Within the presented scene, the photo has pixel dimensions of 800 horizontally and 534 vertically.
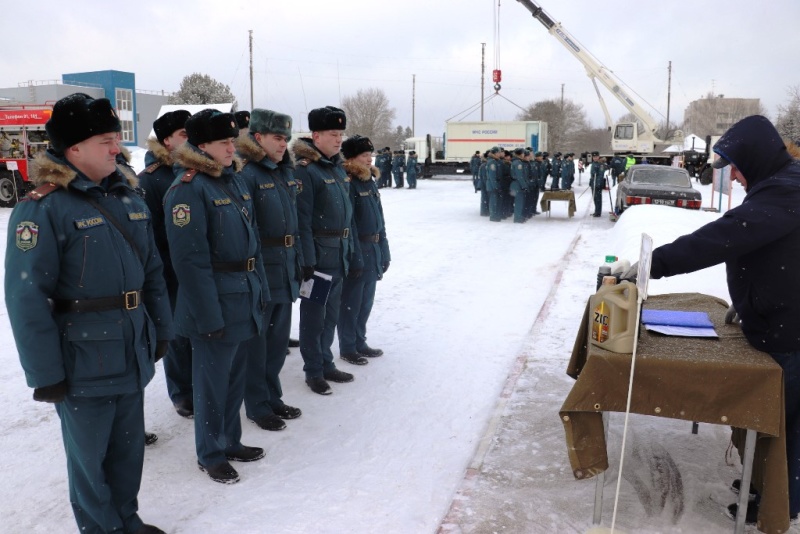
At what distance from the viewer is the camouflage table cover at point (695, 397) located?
2787 millimetres

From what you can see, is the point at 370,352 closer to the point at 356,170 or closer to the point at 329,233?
the point at 329,233

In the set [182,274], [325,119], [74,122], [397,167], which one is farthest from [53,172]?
[397,167]

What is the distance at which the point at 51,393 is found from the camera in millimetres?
2570

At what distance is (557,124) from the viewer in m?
74.4

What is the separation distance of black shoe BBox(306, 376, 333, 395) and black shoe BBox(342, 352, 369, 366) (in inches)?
25.2

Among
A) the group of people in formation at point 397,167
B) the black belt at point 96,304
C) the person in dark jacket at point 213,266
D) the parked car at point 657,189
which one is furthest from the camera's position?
the group of people in formation at point 397,167

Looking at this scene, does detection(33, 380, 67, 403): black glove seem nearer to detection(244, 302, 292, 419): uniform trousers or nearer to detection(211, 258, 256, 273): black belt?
detection(211, 258, 256, 273): black belt

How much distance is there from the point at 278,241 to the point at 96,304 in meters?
1.67

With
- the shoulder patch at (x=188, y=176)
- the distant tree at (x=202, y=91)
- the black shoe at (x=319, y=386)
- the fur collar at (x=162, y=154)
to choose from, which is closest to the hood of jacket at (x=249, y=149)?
the fur collar at (x=162, y=154)

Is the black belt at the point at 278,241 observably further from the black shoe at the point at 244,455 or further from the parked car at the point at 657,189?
the parked car at the point at 657,189

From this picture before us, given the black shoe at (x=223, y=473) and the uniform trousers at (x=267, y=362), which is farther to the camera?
the uniform trousers at (x=267, y=362)

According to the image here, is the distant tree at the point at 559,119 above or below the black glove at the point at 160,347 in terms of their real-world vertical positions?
above

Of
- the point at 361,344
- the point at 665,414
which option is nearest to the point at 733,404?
the point at 665,414

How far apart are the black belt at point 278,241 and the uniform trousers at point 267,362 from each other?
378mm
